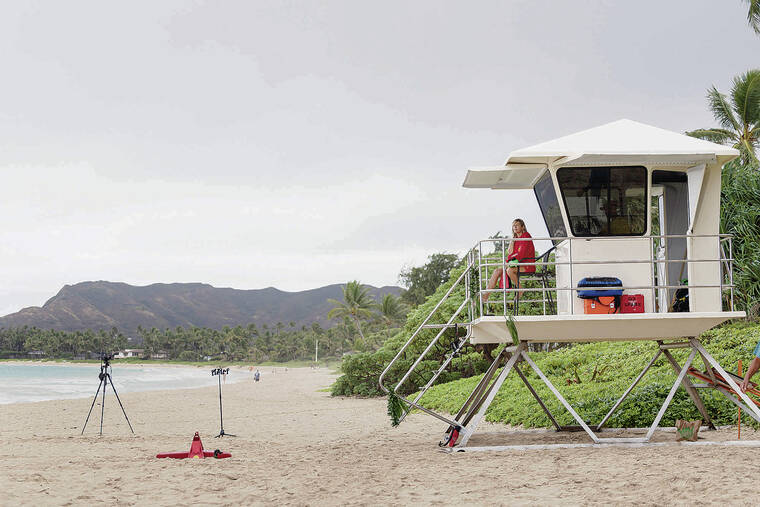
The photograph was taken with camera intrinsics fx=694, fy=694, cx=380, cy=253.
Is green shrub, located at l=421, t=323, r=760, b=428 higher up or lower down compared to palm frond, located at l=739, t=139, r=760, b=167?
lower down

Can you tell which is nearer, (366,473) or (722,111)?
(366,473)

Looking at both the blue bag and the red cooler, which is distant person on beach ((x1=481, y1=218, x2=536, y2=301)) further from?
the red cooler

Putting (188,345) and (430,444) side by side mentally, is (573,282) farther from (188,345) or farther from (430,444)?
(188,345)

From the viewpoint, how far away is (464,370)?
25922 millimetres

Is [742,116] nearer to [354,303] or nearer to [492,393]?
[492,393]

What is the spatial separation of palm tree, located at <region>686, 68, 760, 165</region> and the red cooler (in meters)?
29.9

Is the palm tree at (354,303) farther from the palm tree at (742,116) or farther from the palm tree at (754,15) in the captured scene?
the palm tree at (754,15)

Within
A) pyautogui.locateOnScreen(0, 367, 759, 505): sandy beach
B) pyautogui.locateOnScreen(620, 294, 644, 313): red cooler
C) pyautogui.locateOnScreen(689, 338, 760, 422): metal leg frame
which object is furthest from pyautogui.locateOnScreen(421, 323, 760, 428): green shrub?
pyautogui.locateOnScreen(620, 294, 644, 313): red cooler

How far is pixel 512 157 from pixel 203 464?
21.2ft

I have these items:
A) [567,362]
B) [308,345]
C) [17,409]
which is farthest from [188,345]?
[567,362]

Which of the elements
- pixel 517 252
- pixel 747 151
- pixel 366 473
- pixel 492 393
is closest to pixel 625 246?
pixel 517 252

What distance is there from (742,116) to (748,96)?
1157mm

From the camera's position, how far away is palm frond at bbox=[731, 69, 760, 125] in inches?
1423

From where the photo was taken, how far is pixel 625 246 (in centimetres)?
1034
